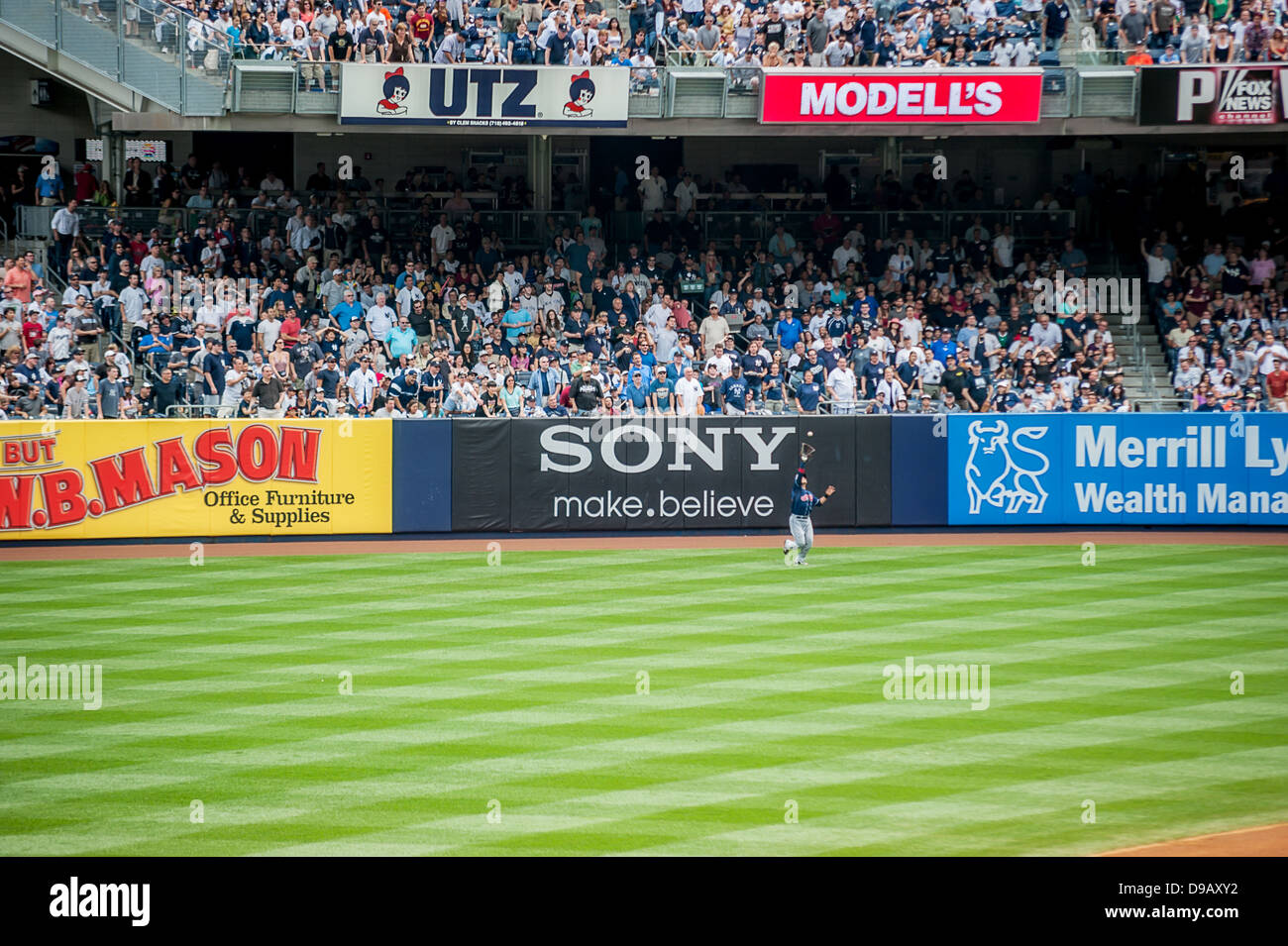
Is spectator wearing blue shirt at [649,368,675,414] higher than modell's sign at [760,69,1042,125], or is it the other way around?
modell's sign at [760,69,1042,125]

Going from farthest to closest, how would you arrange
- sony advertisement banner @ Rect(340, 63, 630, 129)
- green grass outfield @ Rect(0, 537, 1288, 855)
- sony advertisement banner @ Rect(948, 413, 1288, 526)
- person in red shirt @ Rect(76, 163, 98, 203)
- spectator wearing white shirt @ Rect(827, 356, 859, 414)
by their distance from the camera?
person in red shirt @ Rect(76, 163, 98, 203), sony advertisement banner @ Rect(340, 63, 630, 129), spectator wearing white shirt @ Rect(827, 356, 859, 414), sony advertisement banner @ Rect(948, 413, 1288, 526), green grass outfield @ Rect(0, 537, 1288, 855)

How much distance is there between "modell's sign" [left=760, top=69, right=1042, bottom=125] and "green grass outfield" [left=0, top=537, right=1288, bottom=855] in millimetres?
12840

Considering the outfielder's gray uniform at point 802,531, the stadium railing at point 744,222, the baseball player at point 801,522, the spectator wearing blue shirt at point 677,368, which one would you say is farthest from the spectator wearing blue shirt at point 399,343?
the outfielder's gray uniform at point 802,531

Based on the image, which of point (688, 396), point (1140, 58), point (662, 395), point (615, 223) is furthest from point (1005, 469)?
point (615, 223)

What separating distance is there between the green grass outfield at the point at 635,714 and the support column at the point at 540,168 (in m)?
15.1

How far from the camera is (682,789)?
468 inches

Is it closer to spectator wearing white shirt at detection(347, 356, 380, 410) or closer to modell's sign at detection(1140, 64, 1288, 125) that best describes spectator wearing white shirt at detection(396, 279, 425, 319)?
spectator wearing white shirt at detection(347, 356, 380, 410)

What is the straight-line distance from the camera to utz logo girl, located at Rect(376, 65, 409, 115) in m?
30.0

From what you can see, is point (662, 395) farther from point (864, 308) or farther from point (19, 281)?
point (19, 281)

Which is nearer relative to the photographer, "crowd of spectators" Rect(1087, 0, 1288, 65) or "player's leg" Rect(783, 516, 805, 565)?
"player's leg" Rect(783, 516, 805, 565)

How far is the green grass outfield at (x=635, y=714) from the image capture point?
11117 millimetres

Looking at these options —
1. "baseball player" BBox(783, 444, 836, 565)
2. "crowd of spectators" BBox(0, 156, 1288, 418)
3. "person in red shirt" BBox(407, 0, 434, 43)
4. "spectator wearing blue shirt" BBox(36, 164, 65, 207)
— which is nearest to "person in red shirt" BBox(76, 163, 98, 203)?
"spectator wearing blue shirt" BBox(36, 164, 65, 207)

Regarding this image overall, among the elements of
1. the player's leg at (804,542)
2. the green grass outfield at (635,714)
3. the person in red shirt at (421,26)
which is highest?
the person in red shirt at (421,26)

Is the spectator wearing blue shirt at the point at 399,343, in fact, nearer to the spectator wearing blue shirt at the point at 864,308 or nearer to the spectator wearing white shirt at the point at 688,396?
the spectator wearing white shirt at the point at 688,396
